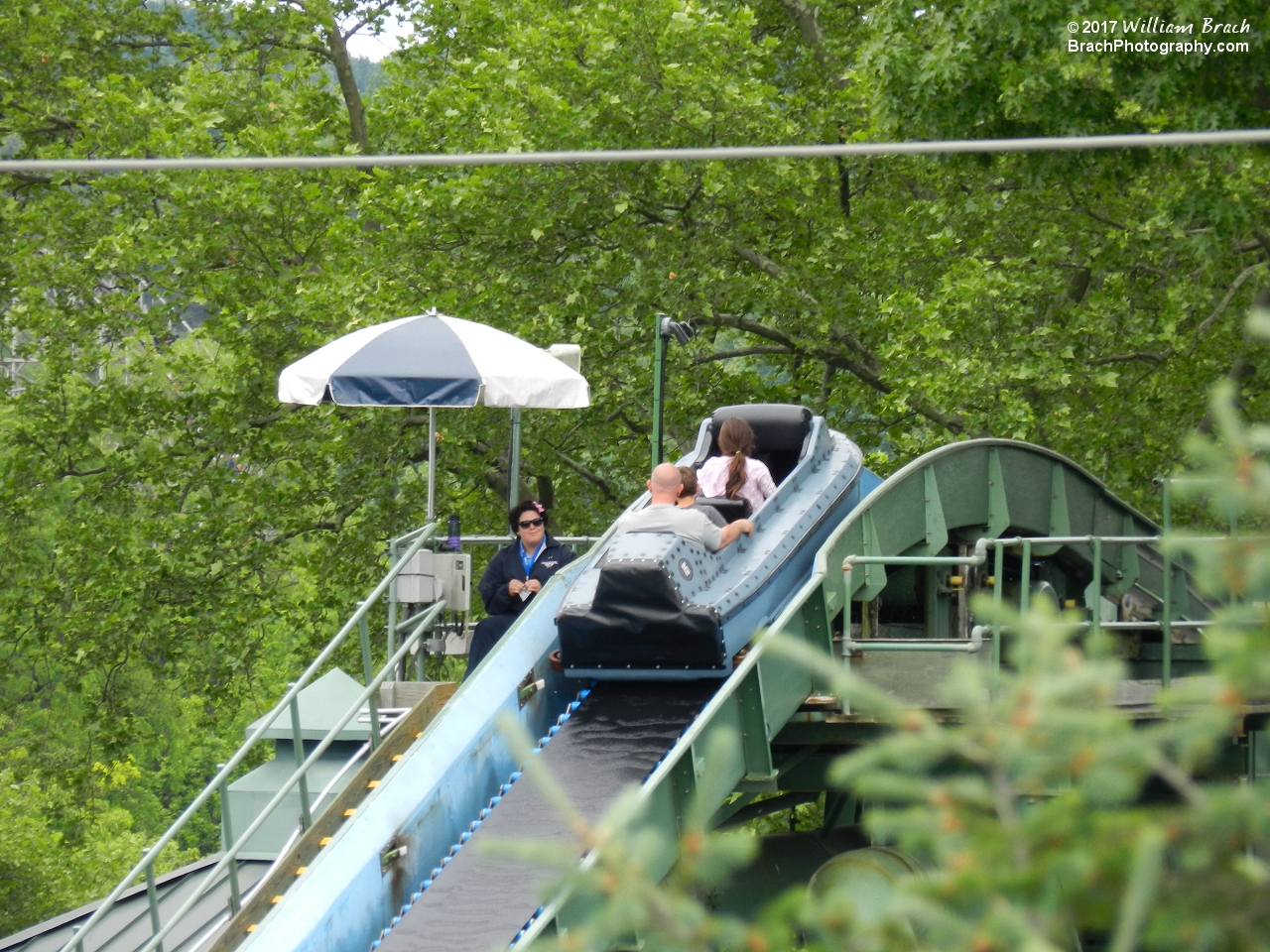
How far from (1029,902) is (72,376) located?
19.9m

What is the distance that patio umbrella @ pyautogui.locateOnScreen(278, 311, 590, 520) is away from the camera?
396 inches

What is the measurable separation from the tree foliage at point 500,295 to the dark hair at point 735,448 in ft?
20.4

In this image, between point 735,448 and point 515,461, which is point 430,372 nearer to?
point 515,461

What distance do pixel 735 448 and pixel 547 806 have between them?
127 inches

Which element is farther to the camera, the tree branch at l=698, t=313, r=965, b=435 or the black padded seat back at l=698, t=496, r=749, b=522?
the tree branch at l=698, t=313, r=965, b=435

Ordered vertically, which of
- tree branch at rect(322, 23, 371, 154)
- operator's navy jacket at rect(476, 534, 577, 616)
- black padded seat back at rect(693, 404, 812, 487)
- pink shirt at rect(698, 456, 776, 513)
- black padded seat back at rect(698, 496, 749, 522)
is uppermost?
tree branch at rect(322, 23, 371, 154)

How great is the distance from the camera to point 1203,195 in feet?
42.5

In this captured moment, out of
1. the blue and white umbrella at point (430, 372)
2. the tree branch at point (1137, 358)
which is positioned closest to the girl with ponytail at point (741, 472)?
the blue and white umbrella at point (430, 372)

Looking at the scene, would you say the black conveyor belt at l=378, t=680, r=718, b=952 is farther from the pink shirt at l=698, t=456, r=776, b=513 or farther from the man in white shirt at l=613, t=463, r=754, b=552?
the pink shirt at l=698, t=456, r=776, b=513

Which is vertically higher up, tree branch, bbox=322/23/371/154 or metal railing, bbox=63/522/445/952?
tree branch, bbox=322/23/371/154

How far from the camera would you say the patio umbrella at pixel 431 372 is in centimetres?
1006

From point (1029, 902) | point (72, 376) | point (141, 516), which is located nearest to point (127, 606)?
point (141, 516)

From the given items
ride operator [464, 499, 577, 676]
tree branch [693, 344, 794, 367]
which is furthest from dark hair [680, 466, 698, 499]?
tree branch [693, 344, 794, 367]

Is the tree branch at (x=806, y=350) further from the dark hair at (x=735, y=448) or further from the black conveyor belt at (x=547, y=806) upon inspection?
the black conveyor belt at (x=547, y=806)
